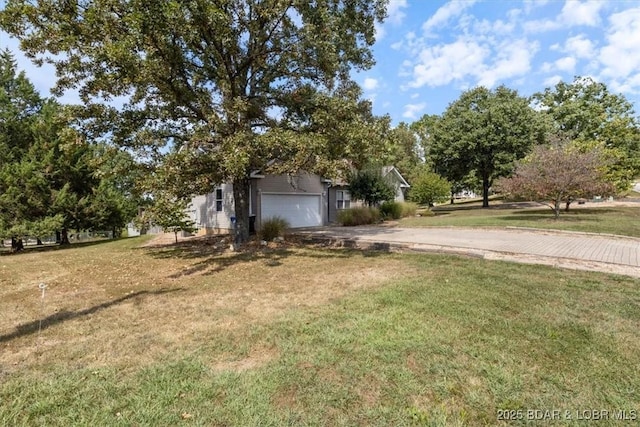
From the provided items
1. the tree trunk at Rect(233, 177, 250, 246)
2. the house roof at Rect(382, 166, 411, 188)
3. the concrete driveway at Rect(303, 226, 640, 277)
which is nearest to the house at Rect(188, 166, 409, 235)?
the tree trunk at Rect(233, 177, 250, 246)

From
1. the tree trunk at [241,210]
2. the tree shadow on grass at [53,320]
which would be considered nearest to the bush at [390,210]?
the tree trunk at [241,210]

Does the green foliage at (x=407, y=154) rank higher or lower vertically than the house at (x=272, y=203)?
higher

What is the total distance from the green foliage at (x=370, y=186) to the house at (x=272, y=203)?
1.66 m

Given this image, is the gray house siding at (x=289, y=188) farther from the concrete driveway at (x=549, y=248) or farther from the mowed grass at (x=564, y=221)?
the concrete driveway at (x=549, y=248)

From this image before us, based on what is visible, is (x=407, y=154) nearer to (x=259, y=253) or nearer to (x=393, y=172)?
(x=393, y=172)

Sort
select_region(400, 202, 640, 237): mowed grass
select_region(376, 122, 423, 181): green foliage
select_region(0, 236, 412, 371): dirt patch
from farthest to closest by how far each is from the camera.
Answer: select_region(376, 122, 423, 181): green foliage, select_region(400, 202, 640, 237): mowed grass, select_region(0, 236, 412, 371): dirt patch

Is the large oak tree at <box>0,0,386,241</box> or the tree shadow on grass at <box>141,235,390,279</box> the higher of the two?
the large oak tree at <box>0,0,386,241</box>

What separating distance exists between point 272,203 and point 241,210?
5.55 metres

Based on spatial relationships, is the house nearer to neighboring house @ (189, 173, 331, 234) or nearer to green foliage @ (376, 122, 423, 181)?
neighboring house @ (189, 173, 331, 234)

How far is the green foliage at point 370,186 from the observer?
22484 mm

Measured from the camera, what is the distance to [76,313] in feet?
18.1

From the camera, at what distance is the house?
688 inches

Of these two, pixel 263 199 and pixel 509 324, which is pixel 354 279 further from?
pixel 263 199

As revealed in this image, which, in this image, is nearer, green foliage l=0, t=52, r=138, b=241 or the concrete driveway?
the concrete driveway
